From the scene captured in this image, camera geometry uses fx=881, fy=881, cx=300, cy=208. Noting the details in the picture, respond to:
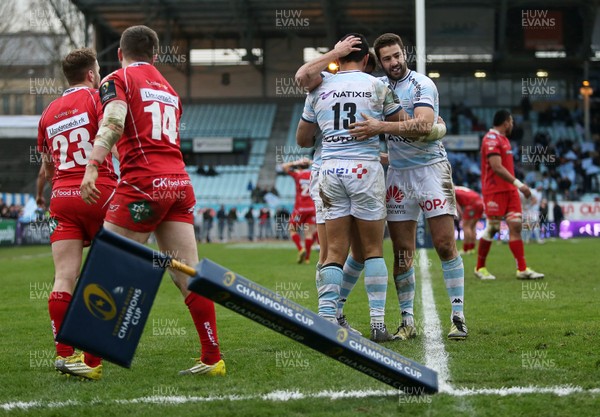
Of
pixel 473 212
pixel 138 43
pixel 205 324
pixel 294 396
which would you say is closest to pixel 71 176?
pixel 138 43

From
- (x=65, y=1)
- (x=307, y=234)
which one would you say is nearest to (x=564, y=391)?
(x=307, y=234)

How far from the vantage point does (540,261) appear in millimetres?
16703

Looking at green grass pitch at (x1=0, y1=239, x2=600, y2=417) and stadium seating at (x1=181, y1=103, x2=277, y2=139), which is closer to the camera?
green grass pitch at (x1=0, y1=239, x2=600, y2=417)

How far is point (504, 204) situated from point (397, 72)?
606cm

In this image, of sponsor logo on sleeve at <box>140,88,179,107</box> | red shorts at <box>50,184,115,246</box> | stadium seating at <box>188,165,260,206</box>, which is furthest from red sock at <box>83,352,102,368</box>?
stadium seating at <box>188,165,260,206</box>

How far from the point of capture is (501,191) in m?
12.5

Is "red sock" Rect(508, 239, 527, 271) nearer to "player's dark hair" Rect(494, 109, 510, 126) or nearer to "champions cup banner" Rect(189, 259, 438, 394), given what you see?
"player's dark hair" Rect(494, 109, 510, 126)

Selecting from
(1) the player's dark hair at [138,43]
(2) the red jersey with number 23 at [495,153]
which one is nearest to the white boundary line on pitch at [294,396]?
(1) the player's dark hair at [138,43]

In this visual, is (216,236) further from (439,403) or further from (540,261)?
(439,403)

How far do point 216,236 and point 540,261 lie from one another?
21421 mm

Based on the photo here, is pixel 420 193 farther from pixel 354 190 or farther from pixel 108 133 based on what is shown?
pixel 108 133

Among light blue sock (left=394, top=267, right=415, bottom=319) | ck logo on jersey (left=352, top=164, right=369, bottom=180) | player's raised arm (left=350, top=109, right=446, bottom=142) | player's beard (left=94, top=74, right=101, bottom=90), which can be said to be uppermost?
player's beard (left=94, top=74, right=101, bottom=90)

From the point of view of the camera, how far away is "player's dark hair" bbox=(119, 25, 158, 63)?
5578mm

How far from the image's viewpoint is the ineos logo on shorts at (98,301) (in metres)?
4.67
